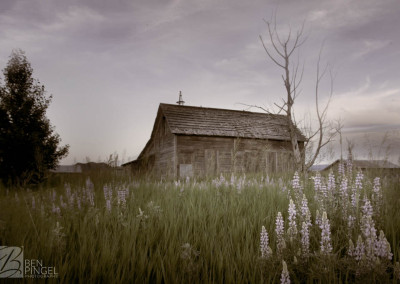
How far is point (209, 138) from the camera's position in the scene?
879 inches

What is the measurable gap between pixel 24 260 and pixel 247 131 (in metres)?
22.4

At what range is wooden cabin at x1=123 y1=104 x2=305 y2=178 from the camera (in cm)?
2130

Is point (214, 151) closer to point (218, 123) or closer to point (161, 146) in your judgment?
point (218, 123)

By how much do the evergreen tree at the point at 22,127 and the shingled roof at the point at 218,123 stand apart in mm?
8867

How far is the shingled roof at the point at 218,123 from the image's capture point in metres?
22.1

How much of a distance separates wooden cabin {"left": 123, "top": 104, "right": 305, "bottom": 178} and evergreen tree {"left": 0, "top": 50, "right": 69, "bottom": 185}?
22.5 ft

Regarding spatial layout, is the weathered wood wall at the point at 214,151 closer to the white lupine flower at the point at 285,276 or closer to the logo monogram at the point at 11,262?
the logo monogram at the point at 11,262

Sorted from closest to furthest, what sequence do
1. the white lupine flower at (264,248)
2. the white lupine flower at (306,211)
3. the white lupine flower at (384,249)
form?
the white lupine flower at (384,249) < the white lupine flower at (264,248) < the white lupine flower at (306,211)

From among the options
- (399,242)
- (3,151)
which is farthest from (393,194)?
(3,151)

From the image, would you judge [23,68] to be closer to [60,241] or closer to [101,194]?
[101,194]

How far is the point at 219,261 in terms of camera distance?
97.9 inches

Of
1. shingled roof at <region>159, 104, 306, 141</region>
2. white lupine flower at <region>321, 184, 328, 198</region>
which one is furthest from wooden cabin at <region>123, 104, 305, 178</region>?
white lupine flower at <region>321, 184, 328, 198</region>

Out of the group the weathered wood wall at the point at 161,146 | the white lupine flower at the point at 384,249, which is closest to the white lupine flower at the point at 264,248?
the white lupine flower at the point at 384,249

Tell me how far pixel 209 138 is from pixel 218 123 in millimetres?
2509
